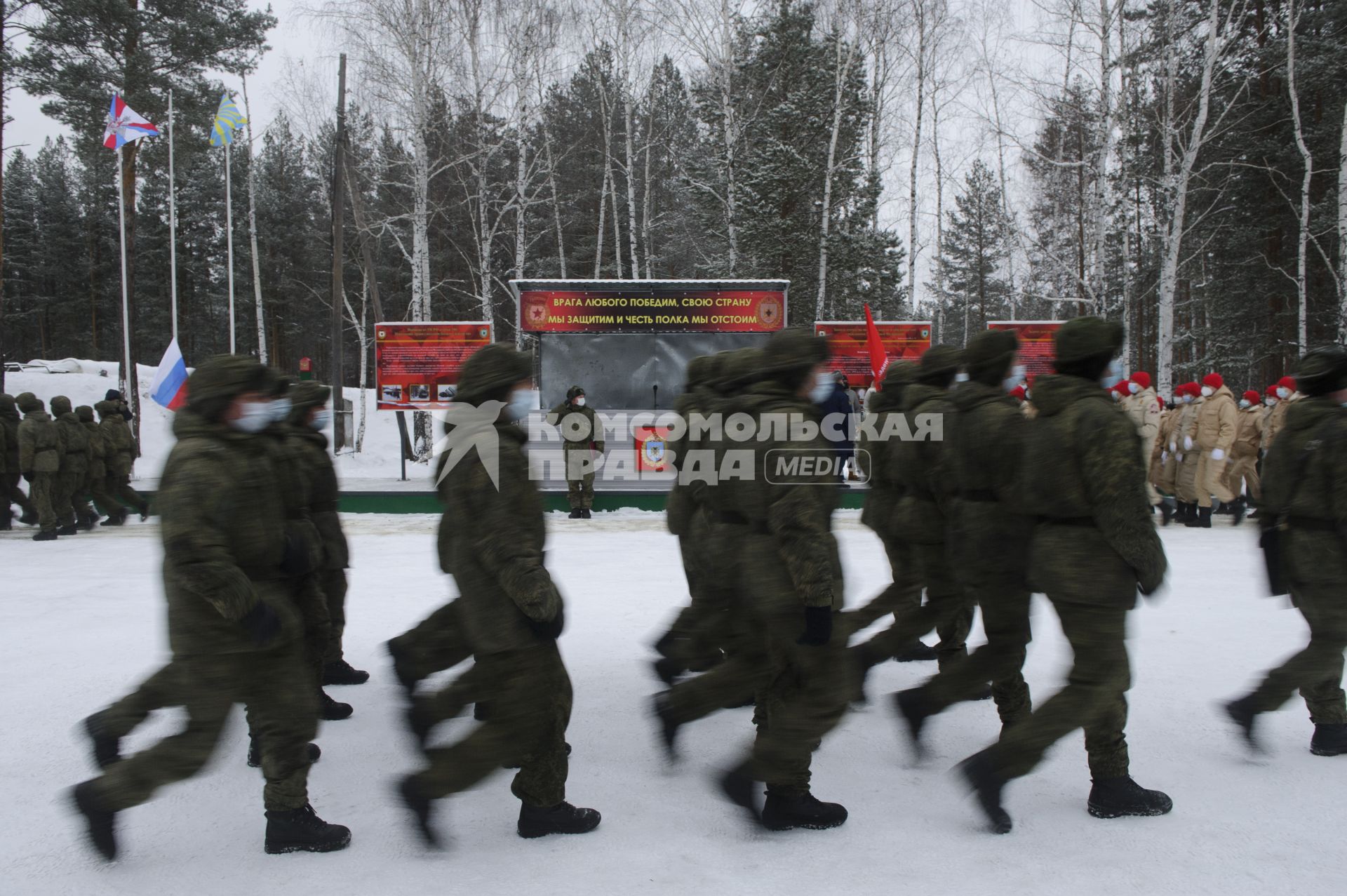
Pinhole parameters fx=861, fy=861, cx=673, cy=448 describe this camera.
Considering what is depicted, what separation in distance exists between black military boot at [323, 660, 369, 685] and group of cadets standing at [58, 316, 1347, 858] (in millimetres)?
1251

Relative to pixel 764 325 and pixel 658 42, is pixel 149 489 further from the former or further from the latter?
pixel 658 42

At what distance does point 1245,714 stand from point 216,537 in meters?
4.43

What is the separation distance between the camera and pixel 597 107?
3067cm

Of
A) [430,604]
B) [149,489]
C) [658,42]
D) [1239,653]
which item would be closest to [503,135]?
[658,42]

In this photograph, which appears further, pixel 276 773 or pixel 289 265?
pixel 289 265

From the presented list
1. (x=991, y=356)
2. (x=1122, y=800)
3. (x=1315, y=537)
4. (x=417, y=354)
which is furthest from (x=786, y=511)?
(x=417, y=354)

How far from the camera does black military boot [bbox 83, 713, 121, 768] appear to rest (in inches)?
138

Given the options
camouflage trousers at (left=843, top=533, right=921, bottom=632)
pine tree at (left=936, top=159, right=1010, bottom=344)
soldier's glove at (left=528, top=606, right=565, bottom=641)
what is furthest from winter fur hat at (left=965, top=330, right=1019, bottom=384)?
pine tree at (left=936, top=159, right=1010, bottom=344)

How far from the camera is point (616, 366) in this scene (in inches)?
552

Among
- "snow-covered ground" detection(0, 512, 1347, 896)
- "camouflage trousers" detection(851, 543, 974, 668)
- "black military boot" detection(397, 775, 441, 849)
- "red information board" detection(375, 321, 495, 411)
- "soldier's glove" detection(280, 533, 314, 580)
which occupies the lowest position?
"snow-covered ground" detection(0, 512, 1347, 896)

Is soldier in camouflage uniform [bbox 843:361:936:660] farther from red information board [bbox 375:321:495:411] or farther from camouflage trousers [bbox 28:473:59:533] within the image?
camouflage trousers [bbox 28:473:59:533]

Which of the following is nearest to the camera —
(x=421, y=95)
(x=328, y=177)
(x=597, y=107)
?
(x=421, y=95)

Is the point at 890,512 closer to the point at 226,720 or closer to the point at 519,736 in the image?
the point at 519,736

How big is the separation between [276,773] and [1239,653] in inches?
230
